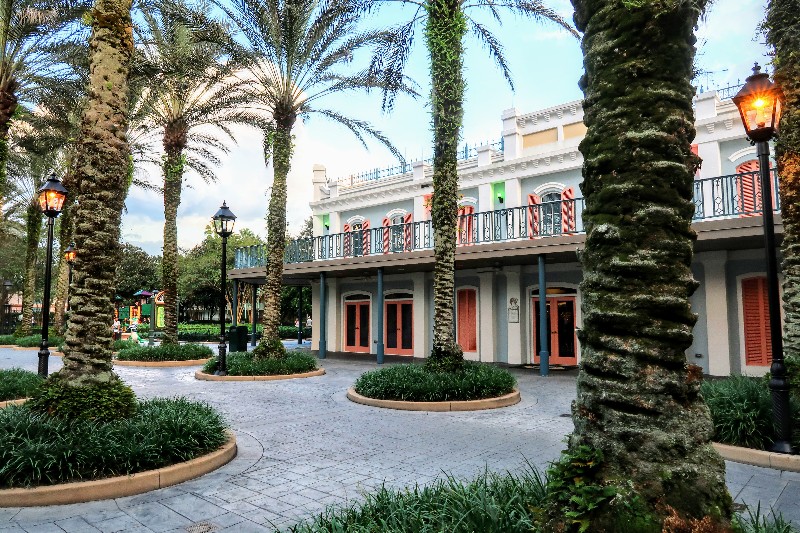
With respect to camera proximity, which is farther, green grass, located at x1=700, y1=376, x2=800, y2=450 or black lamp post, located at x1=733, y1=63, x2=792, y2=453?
black lamp post, located at x1=733, y1=63, x2=792, y2=453

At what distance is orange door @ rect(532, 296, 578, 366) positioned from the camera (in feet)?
57.0

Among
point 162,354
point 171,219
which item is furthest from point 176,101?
point 162,354

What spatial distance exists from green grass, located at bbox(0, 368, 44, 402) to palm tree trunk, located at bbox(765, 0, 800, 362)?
12.3 m

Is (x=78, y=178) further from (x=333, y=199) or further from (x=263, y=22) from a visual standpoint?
(x=333, y=199)

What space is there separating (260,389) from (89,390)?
6.42 m

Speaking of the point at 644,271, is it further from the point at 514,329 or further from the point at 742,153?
the point at 742,153

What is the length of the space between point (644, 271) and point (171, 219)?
1983 centimetres

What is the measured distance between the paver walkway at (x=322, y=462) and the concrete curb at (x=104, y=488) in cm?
9

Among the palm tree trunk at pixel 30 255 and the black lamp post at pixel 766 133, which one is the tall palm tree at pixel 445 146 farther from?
the palm tree trunk at pixel 30 255

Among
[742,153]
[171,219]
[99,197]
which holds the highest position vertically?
[742,153]

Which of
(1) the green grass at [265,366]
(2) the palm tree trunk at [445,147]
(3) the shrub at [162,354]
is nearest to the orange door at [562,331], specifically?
(2) the palm tree trunk at [445,147]

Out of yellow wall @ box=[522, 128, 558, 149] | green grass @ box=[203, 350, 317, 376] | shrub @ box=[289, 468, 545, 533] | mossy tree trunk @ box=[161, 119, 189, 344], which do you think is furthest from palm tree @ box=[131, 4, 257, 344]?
shrub @ box=[289, 468, 545, 533]

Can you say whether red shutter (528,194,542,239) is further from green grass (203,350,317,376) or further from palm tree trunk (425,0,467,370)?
green grass (203,350,317,376)

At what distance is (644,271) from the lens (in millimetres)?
2818
